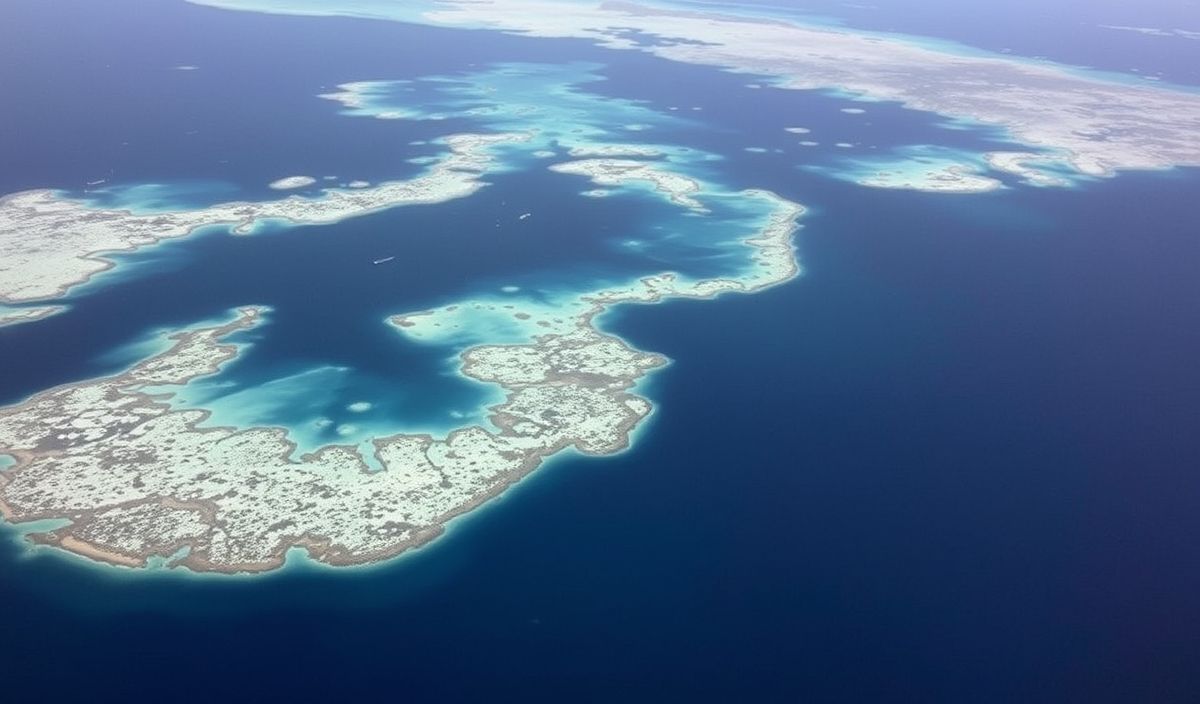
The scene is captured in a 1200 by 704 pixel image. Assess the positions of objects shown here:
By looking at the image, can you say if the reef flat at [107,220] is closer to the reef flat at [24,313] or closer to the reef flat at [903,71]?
the reef flat at [24,313]

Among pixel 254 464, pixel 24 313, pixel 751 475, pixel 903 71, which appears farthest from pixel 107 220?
pixel 903 71

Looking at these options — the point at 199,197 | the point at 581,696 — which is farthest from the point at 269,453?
the point at 199,197

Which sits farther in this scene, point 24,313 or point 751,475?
point 24,313

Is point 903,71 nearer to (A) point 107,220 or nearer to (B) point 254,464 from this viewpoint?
(A) point 107,220

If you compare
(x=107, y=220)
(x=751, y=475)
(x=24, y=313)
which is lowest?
(x=751, y=475)

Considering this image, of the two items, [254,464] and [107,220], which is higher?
[107,220]

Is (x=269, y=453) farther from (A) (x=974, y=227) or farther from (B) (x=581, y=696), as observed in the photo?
(A) (x=974, y=227)
